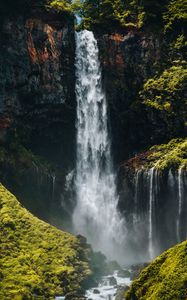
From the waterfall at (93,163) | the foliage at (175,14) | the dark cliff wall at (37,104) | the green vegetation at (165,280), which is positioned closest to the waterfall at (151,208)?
the waterfall at (93,163)

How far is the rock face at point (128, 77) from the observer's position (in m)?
45.2

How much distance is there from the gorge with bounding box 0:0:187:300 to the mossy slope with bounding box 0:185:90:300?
21.6 ft

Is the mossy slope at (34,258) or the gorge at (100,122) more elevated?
the gorge at (100,122)

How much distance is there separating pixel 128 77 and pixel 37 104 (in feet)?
31.3

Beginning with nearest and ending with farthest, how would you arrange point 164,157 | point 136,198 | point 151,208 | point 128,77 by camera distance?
point 151,208, point 164,157, point 136,198, point 128,77

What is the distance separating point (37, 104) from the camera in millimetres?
44031

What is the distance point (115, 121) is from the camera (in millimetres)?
46250

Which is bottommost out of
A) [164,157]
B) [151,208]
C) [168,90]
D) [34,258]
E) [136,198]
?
[34,258]

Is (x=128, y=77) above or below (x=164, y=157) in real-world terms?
above

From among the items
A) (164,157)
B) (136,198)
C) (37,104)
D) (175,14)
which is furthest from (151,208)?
(175,14)

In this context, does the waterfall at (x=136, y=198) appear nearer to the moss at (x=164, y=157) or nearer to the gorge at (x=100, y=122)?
the gorge at (x=100, y=122)

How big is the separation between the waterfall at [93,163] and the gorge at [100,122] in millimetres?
101

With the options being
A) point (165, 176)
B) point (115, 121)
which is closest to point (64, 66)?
point (115, 121)

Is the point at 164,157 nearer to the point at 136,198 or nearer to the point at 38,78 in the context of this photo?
the point at 136,198
